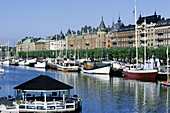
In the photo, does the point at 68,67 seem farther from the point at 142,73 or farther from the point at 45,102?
the point at 45,102

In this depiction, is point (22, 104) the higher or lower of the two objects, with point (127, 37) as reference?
lower

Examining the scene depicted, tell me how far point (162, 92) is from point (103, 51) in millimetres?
114477

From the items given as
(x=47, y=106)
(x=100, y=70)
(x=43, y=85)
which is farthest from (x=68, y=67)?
(x=43, y=85)

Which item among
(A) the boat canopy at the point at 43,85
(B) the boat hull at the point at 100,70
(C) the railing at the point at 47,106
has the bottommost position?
(C) the railing at the point at 47,106

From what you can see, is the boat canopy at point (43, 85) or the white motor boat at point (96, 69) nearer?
the boat canopy at point (43, 85)

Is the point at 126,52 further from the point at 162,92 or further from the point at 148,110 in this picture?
the point at 148,110

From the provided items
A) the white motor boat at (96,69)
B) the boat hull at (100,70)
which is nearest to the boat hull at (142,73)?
the boat hull at (100,70)

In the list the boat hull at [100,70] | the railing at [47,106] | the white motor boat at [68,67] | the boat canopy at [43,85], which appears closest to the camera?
the railing at [47,106]

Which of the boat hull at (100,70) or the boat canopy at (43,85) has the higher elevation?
the boat canopy at (43,85)

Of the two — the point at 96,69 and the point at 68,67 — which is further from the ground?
the point at 68,67

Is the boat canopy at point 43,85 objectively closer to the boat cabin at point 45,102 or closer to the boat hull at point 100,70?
the boat cabin at point 45,102

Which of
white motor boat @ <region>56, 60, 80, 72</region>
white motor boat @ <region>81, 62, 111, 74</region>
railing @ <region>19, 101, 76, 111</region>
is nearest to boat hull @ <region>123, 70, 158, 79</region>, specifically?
white motor boat @ <region>81, 62, 111, 74</region>

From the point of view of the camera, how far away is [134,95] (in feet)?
197

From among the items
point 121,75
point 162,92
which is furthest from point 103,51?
point 162,92
